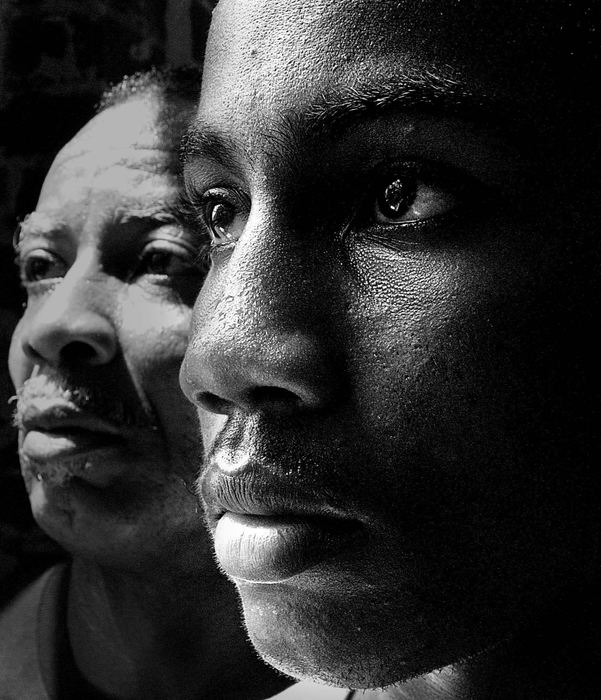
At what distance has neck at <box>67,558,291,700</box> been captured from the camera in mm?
1294

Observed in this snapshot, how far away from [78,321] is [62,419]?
0.14 m

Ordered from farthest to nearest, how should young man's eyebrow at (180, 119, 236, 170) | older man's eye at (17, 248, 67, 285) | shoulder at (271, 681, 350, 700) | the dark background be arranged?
the dark background, older man's eye at (17, 248, 67, 285), shoulder at (271, 681, 350, 700), young man's eyebrow at (180, 119, 236, 170)

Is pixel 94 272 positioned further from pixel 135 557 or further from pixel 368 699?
pixel 368 699

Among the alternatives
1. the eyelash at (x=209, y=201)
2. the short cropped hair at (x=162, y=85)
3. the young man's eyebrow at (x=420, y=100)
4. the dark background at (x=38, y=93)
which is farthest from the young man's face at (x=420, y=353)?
the dark background at (x=38, y=93)

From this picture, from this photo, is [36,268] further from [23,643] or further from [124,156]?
[23,643]

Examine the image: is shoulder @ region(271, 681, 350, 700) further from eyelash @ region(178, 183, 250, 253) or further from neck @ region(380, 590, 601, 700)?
eyelash @ region(178, 183, 250, 253)

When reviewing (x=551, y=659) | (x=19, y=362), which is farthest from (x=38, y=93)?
(x=551, y=659)

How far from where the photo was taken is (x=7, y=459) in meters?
1.78

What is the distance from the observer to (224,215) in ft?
3.03

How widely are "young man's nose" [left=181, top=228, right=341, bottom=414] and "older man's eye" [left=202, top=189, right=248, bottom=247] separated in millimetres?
103

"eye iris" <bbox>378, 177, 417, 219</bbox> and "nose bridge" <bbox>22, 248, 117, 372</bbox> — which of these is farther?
"nose bridge" <bbox>22, 248, 117, 372</bbox>

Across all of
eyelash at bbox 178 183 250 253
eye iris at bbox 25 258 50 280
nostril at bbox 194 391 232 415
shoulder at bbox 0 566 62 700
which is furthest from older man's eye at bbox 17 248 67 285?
nostril at bbox 194 391 232 415

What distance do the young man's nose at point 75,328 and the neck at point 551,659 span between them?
0.68 m

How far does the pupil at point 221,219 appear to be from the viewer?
0.92 meters
